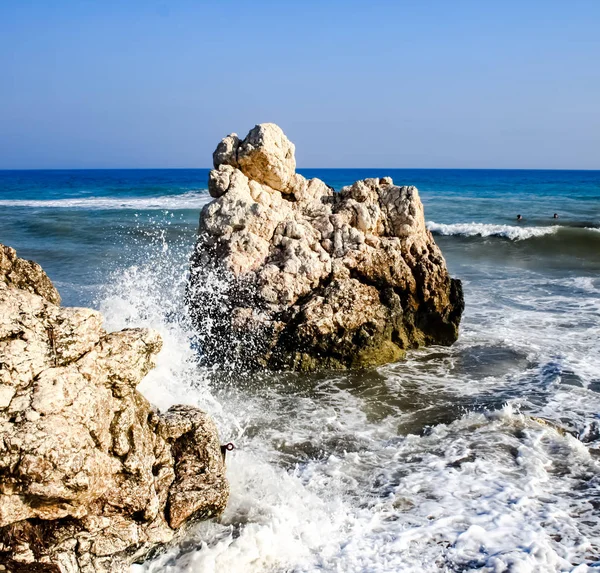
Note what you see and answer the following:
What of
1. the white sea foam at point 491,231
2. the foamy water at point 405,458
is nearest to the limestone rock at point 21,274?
the foamy water at point 405,458

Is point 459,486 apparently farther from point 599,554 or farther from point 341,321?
point 341,321

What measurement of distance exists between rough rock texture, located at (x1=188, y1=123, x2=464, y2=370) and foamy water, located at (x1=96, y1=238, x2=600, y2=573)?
0.38m

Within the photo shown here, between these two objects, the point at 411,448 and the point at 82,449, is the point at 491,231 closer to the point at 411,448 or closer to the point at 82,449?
the point at 411,448

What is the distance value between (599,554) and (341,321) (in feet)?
13.3

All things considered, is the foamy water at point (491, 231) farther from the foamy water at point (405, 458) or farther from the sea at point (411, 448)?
the foamy water at point (405, 458)

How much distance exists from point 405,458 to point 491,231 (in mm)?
18488

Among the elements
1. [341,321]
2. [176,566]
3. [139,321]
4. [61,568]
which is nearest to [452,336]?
[341,321]

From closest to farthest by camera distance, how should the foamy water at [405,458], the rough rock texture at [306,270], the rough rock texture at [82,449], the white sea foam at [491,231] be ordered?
1. the rough rock texture at [82,449]
2. the foamy water at [405,458]
3. the rough rock texture at [306,270]
4. the white sea foam at [491,231]

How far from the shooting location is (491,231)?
887 inches

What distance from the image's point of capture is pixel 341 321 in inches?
301

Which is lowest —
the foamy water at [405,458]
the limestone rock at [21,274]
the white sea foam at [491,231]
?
the foamy water at [405,458]

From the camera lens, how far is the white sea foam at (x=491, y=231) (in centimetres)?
2138

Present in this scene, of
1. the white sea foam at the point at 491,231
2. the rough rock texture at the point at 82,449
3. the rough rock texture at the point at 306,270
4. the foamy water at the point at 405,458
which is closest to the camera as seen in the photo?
the rough rock texture at the point at 82,449

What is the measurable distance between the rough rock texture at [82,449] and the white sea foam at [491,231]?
19.0 metres
